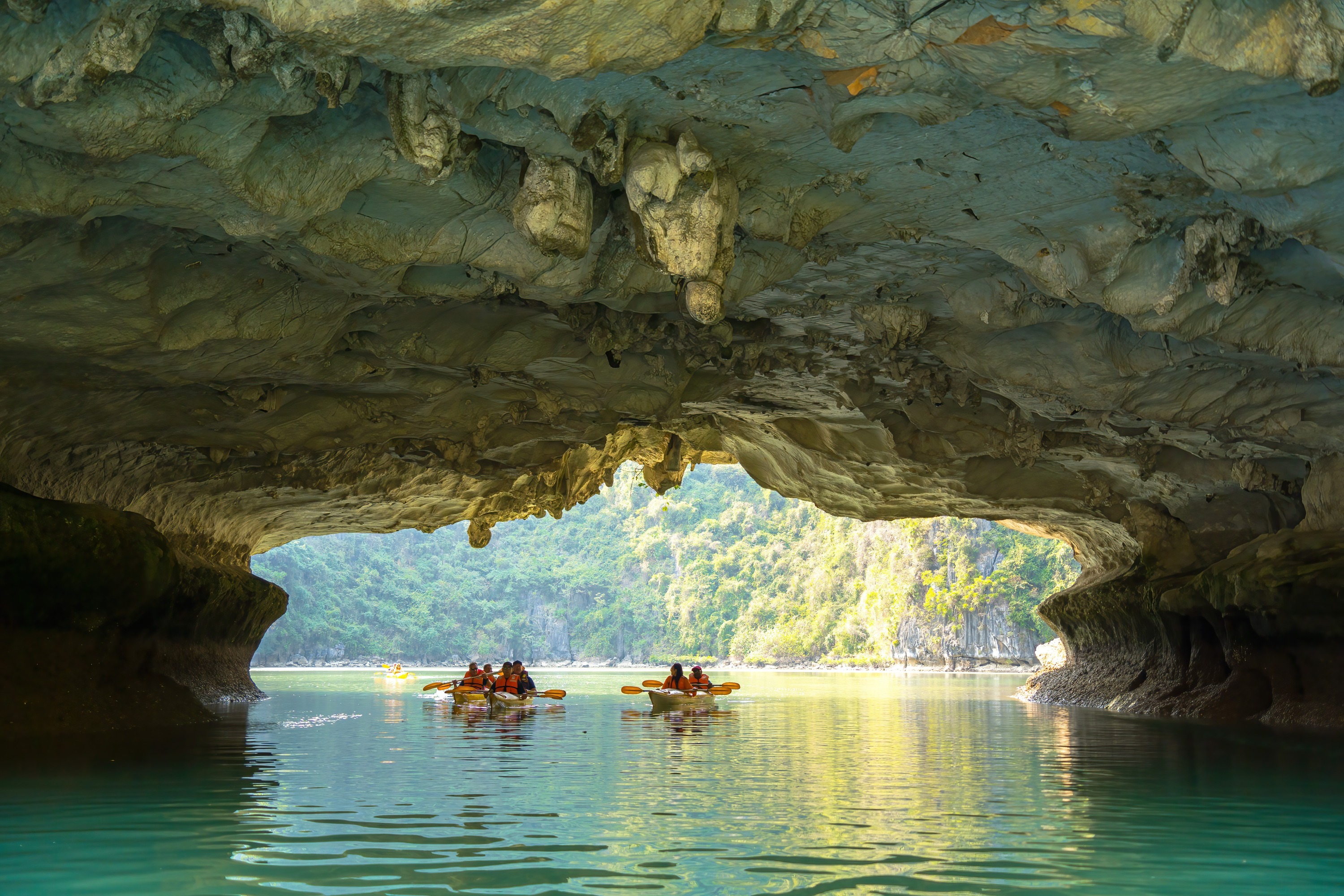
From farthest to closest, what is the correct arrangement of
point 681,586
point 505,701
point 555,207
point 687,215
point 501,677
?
point 681,586, point 501,677, point 505,701, point 555,207, point 687,215

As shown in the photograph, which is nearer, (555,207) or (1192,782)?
(555,207)

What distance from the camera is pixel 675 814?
23.2 ft

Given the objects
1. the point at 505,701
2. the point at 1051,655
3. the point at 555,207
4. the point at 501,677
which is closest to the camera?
the point at 555,207

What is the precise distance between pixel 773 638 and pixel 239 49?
296 ft

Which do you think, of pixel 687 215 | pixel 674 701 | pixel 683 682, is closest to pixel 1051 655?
pixel 683 682

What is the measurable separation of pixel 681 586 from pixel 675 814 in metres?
110

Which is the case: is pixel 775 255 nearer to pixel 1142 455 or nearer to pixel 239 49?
pixel 239 49

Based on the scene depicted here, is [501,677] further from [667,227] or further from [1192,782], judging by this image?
[667,227]

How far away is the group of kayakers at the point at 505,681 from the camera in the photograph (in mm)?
20109

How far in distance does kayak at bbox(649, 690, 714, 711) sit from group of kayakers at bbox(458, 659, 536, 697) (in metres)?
2.69

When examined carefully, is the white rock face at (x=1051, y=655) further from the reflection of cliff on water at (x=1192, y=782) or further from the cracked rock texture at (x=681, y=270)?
the reflection of cliff on water at (x=1192, y=782)

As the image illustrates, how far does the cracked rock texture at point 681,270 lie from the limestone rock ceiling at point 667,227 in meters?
0.04

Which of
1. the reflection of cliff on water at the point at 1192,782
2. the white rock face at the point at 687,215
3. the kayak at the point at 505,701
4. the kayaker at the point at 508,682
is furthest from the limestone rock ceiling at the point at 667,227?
the kayaker at the point at 508,682

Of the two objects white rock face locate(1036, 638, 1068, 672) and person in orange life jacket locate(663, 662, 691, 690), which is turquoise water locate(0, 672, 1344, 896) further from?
white rock face locate(1036, 638, 1068, 672)
